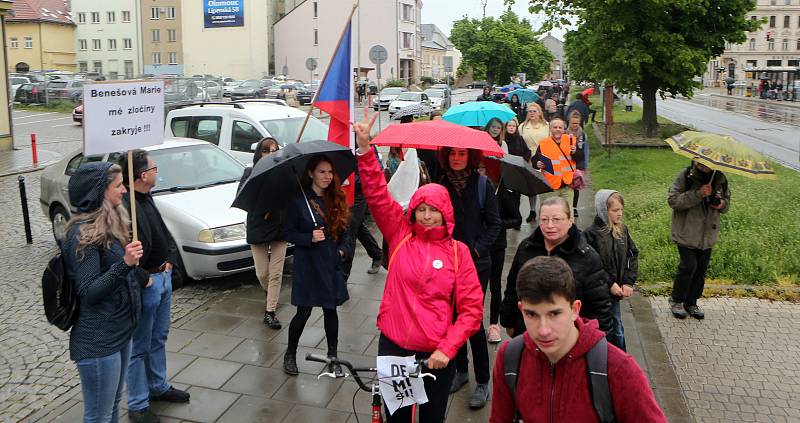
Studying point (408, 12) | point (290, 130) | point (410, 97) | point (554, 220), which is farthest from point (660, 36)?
point (408, 12)

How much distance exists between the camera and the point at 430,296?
3.79 m

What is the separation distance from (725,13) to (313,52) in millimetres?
62711

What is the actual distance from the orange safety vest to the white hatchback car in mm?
3924

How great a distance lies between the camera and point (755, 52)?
111 m

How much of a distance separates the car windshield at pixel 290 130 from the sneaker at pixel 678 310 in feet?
21.7

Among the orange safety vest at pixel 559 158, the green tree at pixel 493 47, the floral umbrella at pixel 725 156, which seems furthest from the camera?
the green tree at pixel 493 47

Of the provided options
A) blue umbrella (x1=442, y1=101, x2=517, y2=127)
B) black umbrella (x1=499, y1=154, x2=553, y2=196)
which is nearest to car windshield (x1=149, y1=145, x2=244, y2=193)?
blue umbrella (x1=442, y1=101, x2=517, y2=127)

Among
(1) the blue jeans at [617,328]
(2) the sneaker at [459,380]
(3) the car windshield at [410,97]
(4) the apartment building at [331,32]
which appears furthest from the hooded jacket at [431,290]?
(4) the apartment building at [331,32]

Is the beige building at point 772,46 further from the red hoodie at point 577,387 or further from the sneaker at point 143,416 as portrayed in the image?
the red hoodie at point 577,387

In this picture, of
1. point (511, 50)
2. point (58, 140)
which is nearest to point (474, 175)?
point (58, 140)

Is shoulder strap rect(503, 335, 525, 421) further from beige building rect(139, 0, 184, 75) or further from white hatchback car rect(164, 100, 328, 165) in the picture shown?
beige building rect(139, 0, 184, 75)

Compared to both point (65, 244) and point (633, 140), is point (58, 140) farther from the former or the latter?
point (65, 244)

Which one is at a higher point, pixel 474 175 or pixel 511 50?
pixel 511 50

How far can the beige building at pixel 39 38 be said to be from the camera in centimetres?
8025
